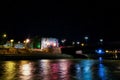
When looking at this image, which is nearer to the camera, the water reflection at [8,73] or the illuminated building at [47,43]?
the water reflection at [8,73]

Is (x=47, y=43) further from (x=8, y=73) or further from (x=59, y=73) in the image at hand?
(x=8, y=73)

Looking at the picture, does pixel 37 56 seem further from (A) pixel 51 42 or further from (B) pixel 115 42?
(B) pixel 115 42

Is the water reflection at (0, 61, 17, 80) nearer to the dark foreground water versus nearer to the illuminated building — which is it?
the dark foreground water

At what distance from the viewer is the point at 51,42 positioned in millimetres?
77625

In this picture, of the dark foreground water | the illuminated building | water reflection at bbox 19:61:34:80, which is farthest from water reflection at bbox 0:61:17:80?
the illuminated building

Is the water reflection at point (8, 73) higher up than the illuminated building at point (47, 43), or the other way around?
the illuminated building at point (47, 43)

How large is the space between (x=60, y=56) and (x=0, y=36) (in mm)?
43165

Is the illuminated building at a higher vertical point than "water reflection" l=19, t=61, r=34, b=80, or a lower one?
higher

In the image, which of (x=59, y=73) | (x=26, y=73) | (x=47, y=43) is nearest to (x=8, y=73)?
(x=26, y=73)

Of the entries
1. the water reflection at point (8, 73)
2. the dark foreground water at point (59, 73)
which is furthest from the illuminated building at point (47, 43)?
the water reflection at point (8, 73)

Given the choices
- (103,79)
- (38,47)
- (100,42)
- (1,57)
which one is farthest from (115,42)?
(103,79)

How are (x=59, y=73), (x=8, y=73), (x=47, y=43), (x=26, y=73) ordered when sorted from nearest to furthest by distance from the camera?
1. (x=8, y=73)
2. (x=26, y=73)
3. (x=59, y=73)
4. (x=47, y=43)

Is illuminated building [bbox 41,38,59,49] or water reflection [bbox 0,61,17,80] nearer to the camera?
water reflection [bbox 0,61,17,80]

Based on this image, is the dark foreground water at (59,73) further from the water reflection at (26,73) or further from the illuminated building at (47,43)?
the illuminated building at (47,43)
